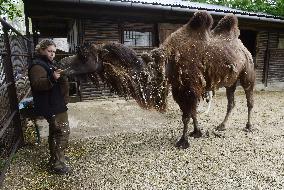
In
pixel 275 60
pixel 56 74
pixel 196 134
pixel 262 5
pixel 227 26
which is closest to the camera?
pixel 56 74

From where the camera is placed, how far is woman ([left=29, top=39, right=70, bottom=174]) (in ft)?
10.3

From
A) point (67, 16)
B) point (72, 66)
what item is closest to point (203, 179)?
point (72, 66)

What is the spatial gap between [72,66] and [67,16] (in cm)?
557

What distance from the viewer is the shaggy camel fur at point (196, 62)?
4.07 metres

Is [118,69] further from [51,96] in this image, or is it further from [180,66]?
[180,66]

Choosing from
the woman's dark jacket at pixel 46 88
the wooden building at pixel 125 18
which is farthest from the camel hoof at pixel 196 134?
the wooden building at pixel 125 18

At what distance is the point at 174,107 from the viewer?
24.0 feet

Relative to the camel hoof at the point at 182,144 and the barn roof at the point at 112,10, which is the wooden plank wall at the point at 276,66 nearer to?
the barn roof at the point at 112,10

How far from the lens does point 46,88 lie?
3.14 meters

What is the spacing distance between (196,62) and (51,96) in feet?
6.78

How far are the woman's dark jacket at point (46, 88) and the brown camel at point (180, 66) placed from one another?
1.21ft

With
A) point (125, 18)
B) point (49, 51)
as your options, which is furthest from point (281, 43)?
point (49, 51)

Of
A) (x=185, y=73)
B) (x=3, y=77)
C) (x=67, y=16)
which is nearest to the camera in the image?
(x=3, y=77)

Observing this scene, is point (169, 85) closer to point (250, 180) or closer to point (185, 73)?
point (185, 73)
